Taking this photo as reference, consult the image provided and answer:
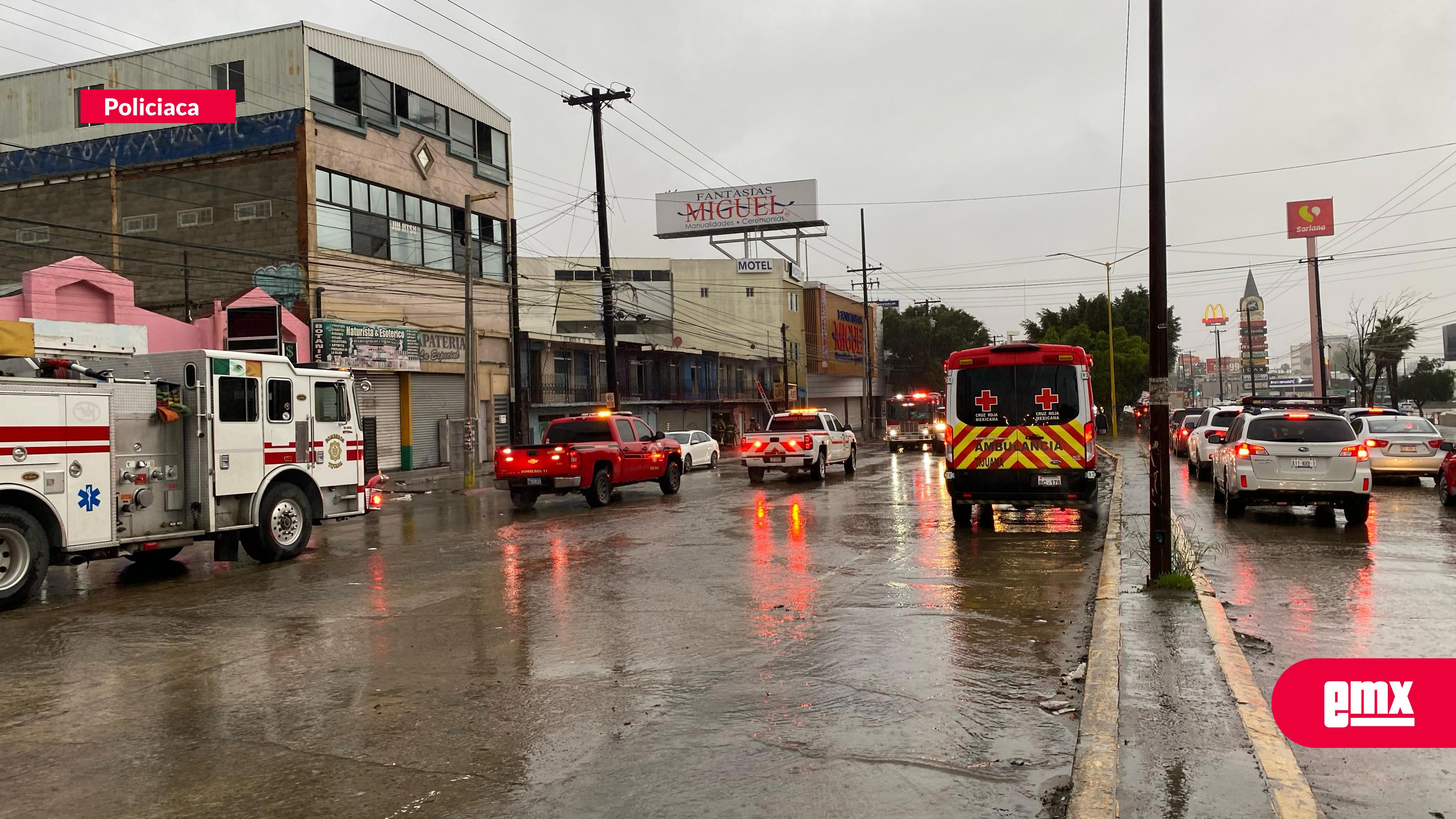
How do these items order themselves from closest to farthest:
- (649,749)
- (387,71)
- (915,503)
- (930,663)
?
(649,749)
(930,663)
(915,503)
(387,71)

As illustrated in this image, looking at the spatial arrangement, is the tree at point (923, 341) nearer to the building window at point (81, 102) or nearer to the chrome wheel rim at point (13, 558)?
the building window at point (81, 102)

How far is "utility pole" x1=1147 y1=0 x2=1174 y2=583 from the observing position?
9.34 meters

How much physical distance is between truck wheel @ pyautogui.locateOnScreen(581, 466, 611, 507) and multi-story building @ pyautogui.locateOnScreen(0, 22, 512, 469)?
1067 cm

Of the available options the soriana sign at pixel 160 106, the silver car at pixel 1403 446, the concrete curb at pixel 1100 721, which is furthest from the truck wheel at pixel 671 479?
the soriana sign at pixel 160 106

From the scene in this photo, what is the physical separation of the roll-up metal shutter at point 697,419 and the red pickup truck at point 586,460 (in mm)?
34212

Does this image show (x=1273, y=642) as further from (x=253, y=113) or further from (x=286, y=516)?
(x=253, y=113)

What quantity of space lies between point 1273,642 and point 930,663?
2625 millimetres

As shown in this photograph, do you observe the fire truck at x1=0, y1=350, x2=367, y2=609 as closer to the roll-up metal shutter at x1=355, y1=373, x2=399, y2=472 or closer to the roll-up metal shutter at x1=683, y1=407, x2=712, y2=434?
the roll-up metal shutter at x1=355, y1=373, x2=399, y2=472

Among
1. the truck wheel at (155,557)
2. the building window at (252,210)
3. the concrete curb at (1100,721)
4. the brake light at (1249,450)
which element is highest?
the building window at (252,210)

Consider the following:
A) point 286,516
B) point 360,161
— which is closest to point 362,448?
point 286,516

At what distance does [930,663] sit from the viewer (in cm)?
712

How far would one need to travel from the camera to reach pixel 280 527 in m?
13.6

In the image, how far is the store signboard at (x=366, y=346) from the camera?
2912cm

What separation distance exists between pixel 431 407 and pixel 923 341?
6013cm
